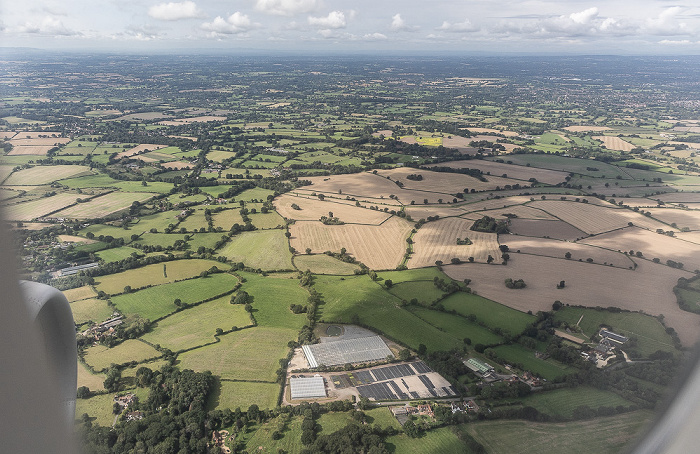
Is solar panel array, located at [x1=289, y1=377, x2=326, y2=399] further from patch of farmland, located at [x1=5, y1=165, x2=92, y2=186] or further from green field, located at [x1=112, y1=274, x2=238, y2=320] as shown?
patch of farmland, located at [x1=5, y1=165, x2=92, y2=186]

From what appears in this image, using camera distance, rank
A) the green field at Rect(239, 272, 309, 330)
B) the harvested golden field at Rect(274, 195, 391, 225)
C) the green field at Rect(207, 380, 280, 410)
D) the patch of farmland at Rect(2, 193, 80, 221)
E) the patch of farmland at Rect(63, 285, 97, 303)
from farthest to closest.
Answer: the harvested golden field at Rect(274, 195, 391, 225), the patch of farmland at Rect(2, 193, 80, 221), the patch of farmland at Rect(63, 285, 97, 303), the green field at Rect(239, 272, 309, 330), the green field at Rect(207, 380, 280, 410)

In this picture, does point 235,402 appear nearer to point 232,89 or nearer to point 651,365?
point 651,365

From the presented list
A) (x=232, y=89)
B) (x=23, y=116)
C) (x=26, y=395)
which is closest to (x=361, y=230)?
(x=26, y=395)

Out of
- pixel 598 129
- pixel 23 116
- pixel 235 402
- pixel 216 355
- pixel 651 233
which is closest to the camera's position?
pixel 235 402

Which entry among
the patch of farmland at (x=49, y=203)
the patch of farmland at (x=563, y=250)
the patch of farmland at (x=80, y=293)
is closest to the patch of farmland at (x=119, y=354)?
the patch of farmland at (x=80, y=293)

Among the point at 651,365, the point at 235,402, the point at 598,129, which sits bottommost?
A: the point at 235,402

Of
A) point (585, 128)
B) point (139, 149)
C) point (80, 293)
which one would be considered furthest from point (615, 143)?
point (139, 149)

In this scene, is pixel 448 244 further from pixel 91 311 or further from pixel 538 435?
pixel 91 311

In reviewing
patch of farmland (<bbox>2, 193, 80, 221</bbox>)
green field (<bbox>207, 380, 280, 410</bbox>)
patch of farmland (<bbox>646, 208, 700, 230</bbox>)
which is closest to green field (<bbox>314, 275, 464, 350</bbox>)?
green field (<bbox>207, 380, 280, 410</bbox>)
